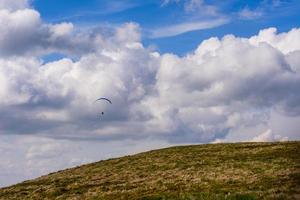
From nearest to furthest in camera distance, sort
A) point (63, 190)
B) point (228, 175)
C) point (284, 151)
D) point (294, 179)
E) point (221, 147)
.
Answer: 1. point (294, 179)
2. point (228, 175)
3. point (63, 190)
4. point (284, 151)
5. point (221, 147)

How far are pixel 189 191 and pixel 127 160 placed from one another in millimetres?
35922

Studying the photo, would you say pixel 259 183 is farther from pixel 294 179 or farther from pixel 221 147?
pixel 221 147

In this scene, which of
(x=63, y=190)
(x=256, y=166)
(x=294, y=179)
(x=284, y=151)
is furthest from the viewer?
(x=284, y=151)

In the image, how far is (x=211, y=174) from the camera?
184 feet

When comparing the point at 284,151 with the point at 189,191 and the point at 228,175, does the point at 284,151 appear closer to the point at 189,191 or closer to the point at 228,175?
the point at 228,175

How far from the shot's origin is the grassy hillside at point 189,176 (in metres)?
44.5

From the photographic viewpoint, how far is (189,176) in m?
57.0

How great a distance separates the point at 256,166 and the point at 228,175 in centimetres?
517

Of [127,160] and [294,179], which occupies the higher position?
[127,160]

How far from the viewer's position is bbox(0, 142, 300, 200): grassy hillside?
44500 millimetres

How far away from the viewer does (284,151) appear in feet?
222

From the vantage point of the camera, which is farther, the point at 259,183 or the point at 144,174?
the point at 144,174

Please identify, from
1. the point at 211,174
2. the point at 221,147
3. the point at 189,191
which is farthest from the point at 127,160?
the point at 189,191

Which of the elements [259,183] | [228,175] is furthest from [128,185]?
[259,183]
